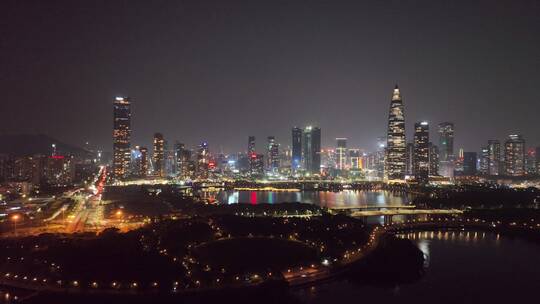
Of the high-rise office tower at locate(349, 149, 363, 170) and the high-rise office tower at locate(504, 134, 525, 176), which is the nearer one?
the high-rise office tower at locate(504, 134, 525, 176)

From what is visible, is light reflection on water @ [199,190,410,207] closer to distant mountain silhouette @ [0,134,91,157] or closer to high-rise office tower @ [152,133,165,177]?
high-rise office tower @ [152,133,165,177]

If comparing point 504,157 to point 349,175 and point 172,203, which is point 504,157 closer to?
point 349,175

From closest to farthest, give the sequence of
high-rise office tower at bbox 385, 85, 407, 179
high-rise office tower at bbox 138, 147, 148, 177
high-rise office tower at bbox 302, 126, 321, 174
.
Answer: high-rise office tower at bbox 385, 85, 407, 179
high-rise office tower at bbox 138, 147, 148, 177
high-rise office tower at bbox 302, 126, 321, 174

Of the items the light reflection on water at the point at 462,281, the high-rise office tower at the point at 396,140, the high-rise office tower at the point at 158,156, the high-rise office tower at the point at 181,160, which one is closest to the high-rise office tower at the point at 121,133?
the high-rise office tower at the point at 158,156

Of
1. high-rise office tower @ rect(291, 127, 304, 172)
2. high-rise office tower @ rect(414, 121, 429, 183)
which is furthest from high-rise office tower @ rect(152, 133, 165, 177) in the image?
high-rise office tower @ rect(414, 121, 429, 183)

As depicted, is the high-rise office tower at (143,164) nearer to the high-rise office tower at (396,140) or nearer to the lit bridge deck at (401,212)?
the high-rise office tower at (396,140)
